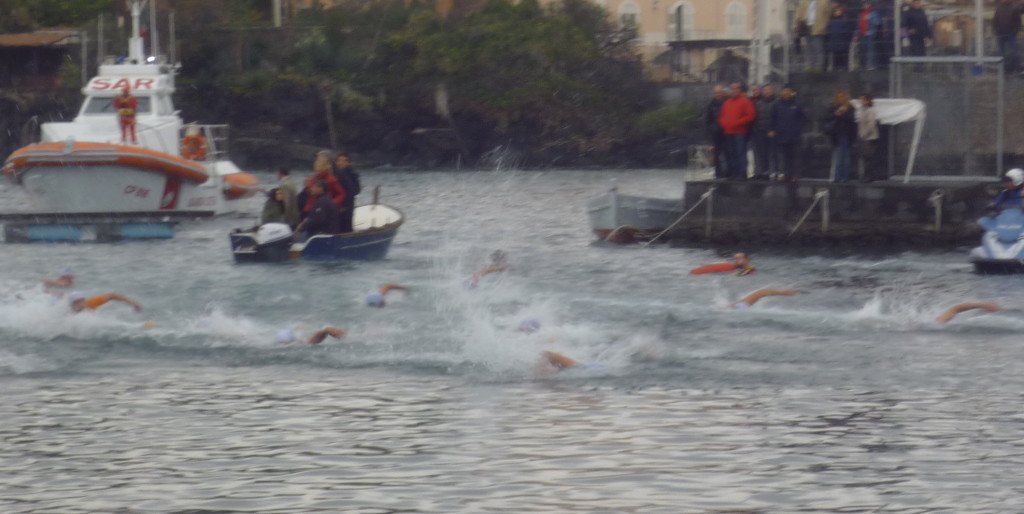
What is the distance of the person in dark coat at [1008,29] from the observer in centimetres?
2791

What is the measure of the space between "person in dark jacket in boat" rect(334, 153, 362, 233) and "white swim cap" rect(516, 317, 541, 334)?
7189 millimetres

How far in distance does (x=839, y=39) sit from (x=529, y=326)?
14.8m

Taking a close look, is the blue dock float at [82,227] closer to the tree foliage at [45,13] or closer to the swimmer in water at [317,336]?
the swimmer in water at [317,336]

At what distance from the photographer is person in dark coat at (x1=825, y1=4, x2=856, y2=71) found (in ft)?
96.1

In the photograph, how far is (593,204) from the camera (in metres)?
31.7

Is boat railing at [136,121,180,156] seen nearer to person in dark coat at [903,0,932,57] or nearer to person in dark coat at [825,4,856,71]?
person in dark coat at [825,4,856,71]

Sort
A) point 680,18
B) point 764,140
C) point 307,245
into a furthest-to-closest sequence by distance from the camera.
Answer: point 680,18 < point 764,140 < point 307,245

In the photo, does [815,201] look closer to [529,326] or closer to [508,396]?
[529,326]

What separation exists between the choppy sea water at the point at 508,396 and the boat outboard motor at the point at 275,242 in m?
0.36

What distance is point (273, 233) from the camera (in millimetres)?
23219

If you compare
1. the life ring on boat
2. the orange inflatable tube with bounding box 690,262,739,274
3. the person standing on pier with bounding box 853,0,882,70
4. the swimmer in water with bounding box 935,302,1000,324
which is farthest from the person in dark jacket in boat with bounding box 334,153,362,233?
the life ring on boat

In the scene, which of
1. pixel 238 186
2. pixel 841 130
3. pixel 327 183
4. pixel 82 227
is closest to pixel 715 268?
pixel 327 183

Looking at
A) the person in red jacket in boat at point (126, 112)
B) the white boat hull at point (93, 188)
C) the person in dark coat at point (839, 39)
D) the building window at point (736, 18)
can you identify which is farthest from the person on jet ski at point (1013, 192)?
the building window at point (736, 18)

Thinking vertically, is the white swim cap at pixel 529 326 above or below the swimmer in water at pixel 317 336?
above
